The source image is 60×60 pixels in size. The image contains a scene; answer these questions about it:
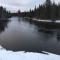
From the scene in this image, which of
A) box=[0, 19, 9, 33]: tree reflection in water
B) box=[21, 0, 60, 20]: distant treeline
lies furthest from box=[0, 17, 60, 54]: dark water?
box=[21, 0, 60, 20]: distant treeline

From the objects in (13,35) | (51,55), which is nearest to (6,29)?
(13,35)

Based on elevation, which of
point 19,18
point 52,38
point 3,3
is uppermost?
point 3,3

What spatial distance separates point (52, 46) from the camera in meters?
1.41

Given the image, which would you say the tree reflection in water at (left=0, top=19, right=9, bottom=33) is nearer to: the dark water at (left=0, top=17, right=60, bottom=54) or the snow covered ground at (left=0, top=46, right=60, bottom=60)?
the dark water at (left=0, top=17, right=60, bottom=54)

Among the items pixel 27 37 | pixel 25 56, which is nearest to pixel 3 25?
pixel 27 37

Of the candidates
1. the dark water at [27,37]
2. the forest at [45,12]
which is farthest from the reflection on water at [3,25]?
the forest at [45,12]

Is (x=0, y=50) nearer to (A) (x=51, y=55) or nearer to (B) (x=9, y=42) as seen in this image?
(B) (x=9, y=42)

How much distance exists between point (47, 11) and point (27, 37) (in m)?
0.32

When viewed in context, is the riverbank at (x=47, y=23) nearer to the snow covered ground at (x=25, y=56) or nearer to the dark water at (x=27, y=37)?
the dark water at (x=27, y=37)

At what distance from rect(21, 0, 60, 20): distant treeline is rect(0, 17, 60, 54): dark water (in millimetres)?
113

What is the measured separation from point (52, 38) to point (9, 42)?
0.44 m

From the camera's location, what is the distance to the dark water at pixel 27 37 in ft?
4.70

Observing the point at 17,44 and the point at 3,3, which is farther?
the point at 3,3

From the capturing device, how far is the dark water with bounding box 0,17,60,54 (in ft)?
4.70
